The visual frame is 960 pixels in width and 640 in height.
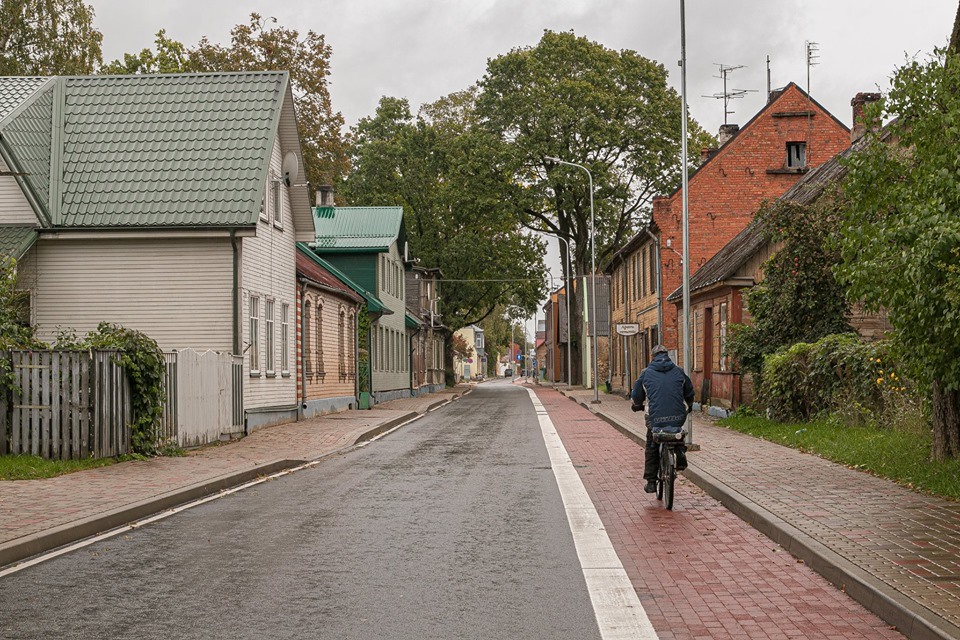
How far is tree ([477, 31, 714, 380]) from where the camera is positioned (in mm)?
51938

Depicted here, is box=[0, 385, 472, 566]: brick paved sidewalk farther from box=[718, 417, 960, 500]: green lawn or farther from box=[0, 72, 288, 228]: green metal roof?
box=[718, 417, 960, 500]: green lawn

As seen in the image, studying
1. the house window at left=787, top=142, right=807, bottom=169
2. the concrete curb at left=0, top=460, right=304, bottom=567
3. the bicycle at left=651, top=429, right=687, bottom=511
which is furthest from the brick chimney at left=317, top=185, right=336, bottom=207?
the bicycle at left=651, top=429, right=687, bottom=511

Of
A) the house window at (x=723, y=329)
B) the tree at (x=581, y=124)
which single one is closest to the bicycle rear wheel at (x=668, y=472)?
the house window at (x=723, y=329)

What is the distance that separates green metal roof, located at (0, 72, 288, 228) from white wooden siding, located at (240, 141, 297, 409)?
142 cm

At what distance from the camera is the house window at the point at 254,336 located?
78.7 ft

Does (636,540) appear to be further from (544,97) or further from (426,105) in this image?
(426,105)

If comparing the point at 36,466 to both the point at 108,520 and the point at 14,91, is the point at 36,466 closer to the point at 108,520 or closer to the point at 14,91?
the point at 108,520

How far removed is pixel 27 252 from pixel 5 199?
120cm

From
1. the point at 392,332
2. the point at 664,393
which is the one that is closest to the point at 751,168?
the point at 392,332

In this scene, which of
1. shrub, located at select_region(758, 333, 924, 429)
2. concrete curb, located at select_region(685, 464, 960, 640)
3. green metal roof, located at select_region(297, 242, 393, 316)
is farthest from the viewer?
green metal roof, located at select_region(297, 242, 393, 316)

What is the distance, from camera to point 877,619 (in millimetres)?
6535

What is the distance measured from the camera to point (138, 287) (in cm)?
2339

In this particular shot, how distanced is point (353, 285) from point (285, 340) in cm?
1301

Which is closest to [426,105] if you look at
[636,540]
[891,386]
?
[891,386]
